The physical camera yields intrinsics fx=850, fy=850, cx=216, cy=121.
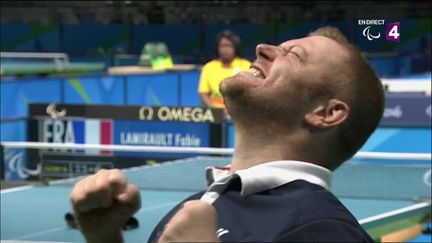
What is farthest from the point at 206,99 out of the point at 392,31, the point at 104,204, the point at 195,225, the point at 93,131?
the point at 195,225

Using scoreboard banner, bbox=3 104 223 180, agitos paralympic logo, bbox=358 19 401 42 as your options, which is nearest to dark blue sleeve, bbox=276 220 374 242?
agitos paralympic logo, bbox=358 19 401 42

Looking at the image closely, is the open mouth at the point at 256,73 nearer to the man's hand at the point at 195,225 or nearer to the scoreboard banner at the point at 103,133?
the man's hand at the point at 195,225

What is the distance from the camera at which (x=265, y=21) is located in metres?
23.3

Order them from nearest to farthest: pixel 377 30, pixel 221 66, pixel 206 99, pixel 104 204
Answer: pixel 104 204
pixel 377 30
pixel 221 66
pixel 206 99

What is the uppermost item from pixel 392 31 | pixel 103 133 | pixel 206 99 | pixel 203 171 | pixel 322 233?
pixel 392 31

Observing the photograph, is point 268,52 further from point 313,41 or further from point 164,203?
point 164,203

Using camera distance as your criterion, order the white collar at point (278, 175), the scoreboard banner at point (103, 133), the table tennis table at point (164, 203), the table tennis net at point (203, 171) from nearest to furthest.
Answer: the white collar at point (278, 175)
the table tennis table at point (164, 203)
the table tennis net at point (203, 171)
the scoreboard banner at point (103, 133)

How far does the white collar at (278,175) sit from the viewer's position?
1.56 m

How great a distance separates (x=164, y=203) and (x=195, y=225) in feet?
14.8

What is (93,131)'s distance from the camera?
8594 millimetres

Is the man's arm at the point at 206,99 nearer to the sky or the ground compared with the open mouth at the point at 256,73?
nearer to the ground

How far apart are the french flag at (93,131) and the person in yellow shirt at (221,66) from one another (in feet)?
3.88

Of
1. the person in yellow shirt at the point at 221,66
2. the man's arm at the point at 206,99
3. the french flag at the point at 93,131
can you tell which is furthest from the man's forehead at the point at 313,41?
the french flag at the point at 93,131

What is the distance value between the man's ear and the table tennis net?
12.7 feet
